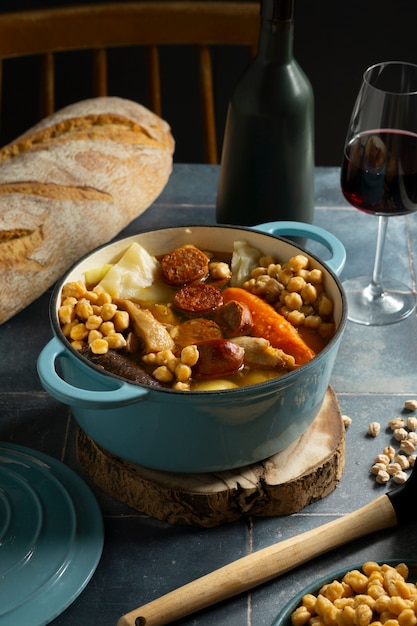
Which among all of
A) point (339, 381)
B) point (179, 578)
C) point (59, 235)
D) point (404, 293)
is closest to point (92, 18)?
point (59, 235)

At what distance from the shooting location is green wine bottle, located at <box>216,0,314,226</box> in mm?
1739

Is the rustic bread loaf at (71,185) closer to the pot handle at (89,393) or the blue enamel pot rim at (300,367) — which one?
the blue enamel pot rim at (300,367)

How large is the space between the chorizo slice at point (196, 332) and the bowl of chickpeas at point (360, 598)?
0.42 m

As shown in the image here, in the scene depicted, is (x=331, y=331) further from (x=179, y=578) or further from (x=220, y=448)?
(x=179, y=578)

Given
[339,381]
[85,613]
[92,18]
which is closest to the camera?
[85,613]

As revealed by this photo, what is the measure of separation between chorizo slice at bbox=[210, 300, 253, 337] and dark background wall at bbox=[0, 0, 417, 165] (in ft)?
5.88

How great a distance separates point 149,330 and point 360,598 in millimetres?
521

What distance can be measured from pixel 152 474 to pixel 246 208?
69 centimetres

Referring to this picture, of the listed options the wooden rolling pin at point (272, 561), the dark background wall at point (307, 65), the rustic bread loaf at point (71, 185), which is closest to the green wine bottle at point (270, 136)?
the rustic bread loaf at point (71, 185)

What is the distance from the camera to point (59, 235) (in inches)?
74.4

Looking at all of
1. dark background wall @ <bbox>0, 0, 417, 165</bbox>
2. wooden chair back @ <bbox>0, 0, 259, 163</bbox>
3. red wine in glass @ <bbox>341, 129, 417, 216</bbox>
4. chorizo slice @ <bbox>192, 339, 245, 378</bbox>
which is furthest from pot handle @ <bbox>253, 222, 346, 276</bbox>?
dark background wall @ <bbox>0, 0, 417, 165</bbox>

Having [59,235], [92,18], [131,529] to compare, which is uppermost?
[92,18]

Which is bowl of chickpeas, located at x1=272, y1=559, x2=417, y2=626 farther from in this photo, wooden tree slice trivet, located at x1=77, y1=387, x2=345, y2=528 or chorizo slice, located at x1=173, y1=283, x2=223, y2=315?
chorizo slice, located at x1=173, y1=283, x2=223, y2=315

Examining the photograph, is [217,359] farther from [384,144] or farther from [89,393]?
[384,144]
